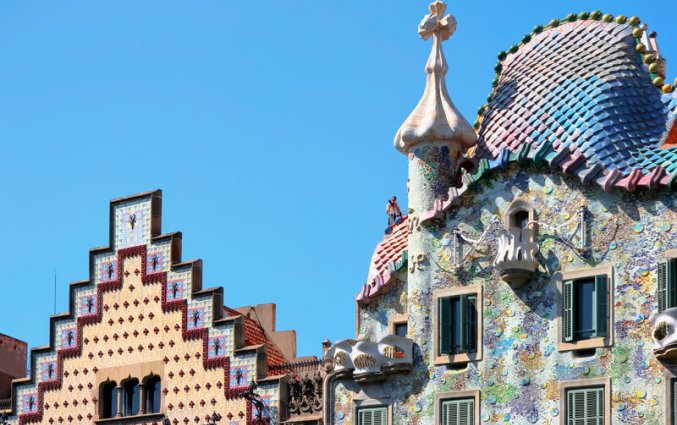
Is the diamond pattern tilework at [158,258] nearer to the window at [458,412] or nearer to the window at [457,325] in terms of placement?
the window at [457,325]

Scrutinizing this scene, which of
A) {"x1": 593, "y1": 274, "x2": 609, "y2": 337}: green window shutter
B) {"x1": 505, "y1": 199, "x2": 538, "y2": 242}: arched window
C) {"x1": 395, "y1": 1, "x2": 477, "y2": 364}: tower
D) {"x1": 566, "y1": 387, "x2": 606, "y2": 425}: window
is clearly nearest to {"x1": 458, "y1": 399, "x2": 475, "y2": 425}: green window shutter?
{"x1": 395, "y1": 1, "x2": 477, "y2": 364}: tower

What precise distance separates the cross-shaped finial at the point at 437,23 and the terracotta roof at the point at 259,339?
785 centimetres

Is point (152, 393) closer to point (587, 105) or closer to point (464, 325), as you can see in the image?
point (464, 325)

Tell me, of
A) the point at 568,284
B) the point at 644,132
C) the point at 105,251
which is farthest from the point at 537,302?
the point at 105,251

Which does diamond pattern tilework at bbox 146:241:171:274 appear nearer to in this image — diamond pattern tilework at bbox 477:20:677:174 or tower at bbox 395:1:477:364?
tower at bbox 395:1:477:364

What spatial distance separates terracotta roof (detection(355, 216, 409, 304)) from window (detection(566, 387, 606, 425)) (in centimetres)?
517

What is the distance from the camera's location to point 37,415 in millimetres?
45188

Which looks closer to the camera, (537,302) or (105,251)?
(537,302)

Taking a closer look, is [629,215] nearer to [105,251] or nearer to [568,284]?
[568,284]

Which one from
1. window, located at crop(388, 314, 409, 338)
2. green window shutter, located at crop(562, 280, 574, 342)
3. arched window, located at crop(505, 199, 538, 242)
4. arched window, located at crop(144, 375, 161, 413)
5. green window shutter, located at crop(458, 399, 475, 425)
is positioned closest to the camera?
green window shutter, located at crop(562, 280, 574, 342)

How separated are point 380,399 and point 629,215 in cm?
656

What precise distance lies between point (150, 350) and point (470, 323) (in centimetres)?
880

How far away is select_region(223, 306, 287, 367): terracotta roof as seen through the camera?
43.4 meters

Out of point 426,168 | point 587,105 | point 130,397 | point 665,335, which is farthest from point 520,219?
point 130,397
